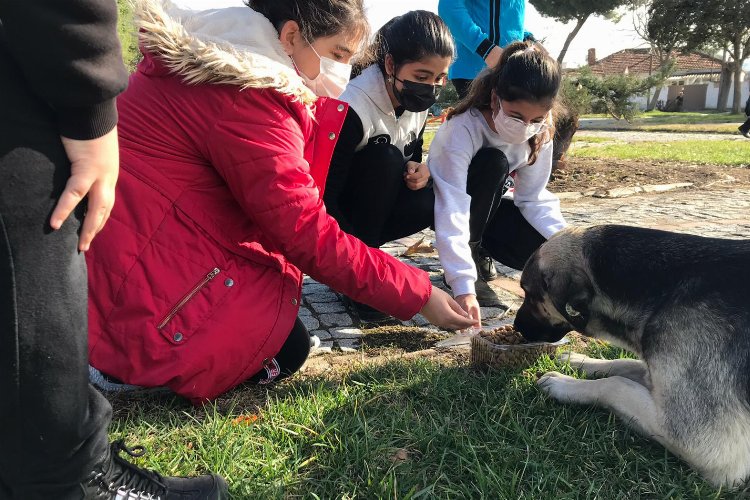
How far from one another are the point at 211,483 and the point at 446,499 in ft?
2.72

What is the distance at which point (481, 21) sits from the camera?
223 inches

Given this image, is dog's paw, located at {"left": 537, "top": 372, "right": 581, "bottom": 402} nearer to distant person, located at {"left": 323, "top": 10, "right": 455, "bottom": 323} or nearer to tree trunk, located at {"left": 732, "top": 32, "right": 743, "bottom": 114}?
distant person, located at {"left": 323, "top": 10, "right": 455, "bottom": 323}

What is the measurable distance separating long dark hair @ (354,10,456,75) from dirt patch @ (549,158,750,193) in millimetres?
5713

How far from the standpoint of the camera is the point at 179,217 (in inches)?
101

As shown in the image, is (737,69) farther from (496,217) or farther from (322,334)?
(322,334)

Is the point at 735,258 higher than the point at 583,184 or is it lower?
higher

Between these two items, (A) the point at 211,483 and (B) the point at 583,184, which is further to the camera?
(B) the point at 583,184

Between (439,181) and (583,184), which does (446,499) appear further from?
(583,184)

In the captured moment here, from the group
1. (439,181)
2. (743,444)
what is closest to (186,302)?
(439,181)

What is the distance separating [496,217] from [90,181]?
3.62 m

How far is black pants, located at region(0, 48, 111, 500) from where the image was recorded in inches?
56.1

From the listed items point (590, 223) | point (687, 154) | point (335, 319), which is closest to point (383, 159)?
point (335, 319)

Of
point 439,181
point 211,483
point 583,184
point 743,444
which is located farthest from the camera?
point 583,184

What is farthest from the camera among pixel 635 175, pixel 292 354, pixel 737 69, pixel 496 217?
pixel 737 69
